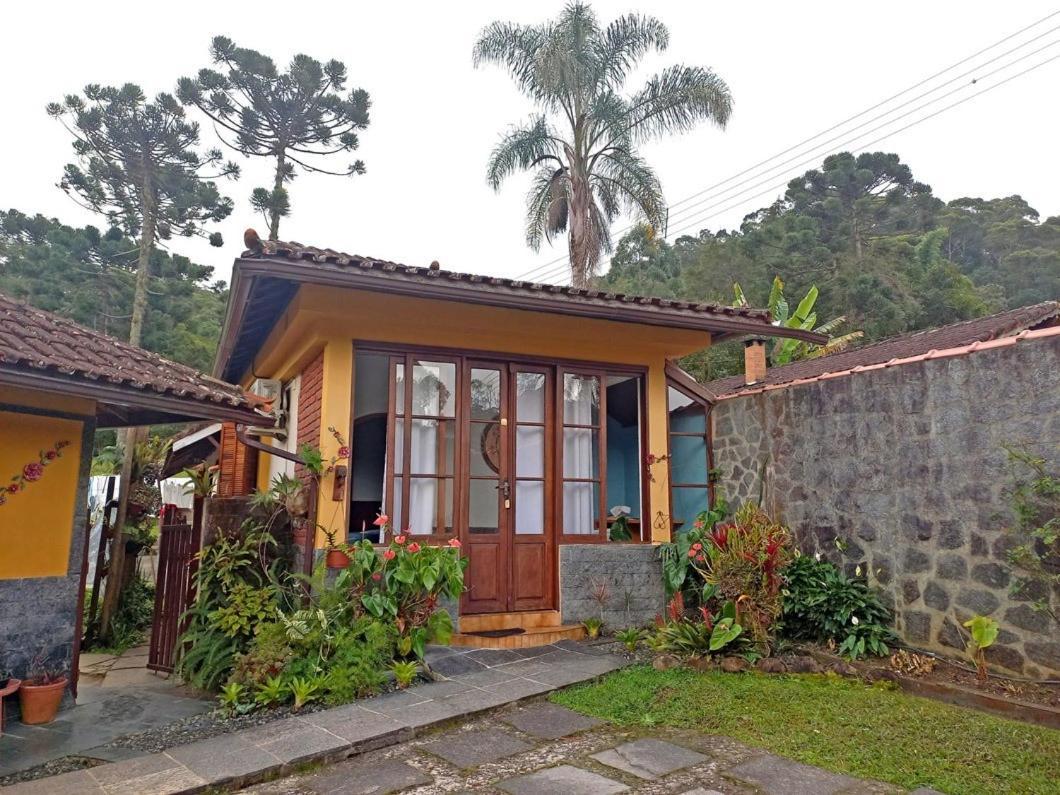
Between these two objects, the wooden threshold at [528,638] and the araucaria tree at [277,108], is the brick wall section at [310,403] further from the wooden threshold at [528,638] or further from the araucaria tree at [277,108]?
the araucaria tree at [277,108]

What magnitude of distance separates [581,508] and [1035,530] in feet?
12.4

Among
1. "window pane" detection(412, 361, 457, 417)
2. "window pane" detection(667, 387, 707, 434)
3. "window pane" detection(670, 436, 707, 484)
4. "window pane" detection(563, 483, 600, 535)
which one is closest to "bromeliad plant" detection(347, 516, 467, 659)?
"window pane" detection(412, 361, 457, 417)

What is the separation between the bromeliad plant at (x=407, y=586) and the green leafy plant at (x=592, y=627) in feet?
5.18

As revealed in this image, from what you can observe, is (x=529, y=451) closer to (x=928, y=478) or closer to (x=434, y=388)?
(x=434, y=388)

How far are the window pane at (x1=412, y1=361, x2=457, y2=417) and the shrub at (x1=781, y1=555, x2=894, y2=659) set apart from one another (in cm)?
350

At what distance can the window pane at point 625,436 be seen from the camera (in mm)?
7516

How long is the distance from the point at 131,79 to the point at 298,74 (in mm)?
4134

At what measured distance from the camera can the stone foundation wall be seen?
6.52 metres

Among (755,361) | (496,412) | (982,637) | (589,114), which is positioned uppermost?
(589,114)

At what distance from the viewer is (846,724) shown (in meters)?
3.97

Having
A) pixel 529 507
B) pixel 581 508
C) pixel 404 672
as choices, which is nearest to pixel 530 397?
pixel 529 507

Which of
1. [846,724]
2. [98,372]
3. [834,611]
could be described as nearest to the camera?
[846,724]

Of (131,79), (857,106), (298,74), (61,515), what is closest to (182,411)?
(61,515)

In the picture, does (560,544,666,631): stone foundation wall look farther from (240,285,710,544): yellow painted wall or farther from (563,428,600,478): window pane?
(563,428,600,478): window pane
